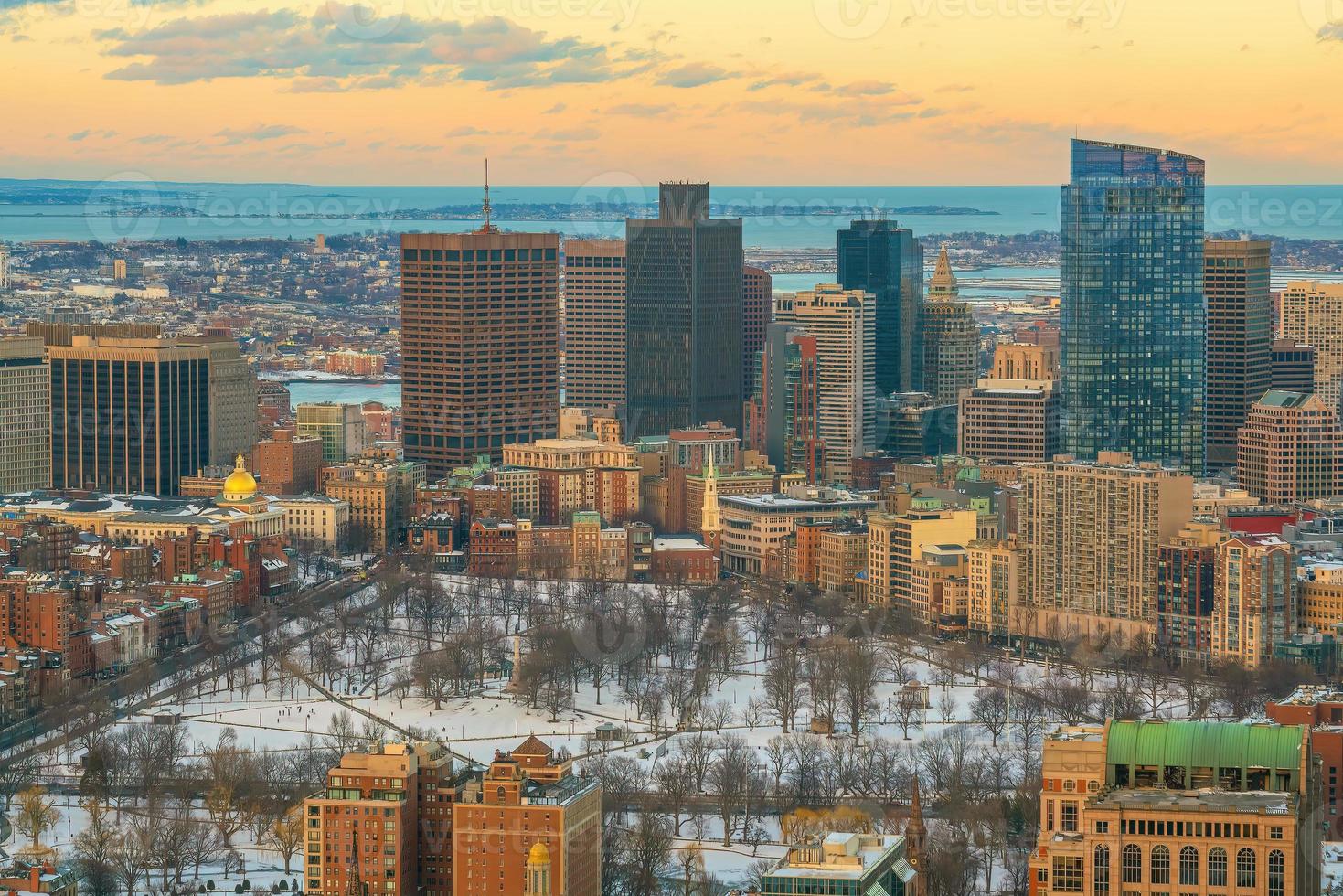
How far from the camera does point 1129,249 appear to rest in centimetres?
10750

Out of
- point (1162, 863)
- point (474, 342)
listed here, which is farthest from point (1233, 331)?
point (1162, 863)

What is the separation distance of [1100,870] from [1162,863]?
0.78m

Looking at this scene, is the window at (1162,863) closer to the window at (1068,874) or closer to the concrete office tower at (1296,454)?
the window at (1068,874)

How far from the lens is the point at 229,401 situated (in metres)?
115

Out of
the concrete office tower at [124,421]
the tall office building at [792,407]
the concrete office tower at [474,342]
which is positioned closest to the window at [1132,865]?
the tall office building at [792,407]

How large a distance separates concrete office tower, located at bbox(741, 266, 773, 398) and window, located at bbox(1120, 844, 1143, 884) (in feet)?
262

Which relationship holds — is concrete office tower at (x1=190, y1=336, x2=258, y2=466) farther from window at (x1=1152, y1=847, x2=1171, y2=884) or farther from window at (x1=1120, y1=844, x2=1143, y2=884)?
window at (x1=1152, y1=847, x2=1171, y2=884)

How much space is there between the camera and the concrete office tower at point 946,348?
127 meters

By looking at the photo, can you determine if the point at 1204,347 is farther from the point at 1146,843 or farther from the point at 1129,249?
the point at 1146,843

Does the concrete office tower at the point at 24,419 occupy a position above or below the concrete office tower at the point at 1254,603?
above

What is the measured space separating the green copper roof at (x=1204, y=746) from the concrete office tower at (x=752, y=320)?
77780 millimetres

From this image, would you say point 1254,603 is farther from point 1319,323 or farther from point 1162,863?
point 1319,323

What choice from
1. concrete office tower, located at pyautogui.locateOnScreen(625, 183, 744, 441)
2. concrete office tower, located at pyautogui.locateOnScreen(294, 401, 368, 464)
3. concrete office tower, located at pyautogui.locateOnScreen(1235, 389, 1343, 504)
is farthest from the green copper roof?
concrete office tower, located at pyautogui.locateOnScreen(625, 183, 744, 441)

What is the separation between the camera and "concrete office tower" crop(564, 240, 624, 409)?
125688 mm
